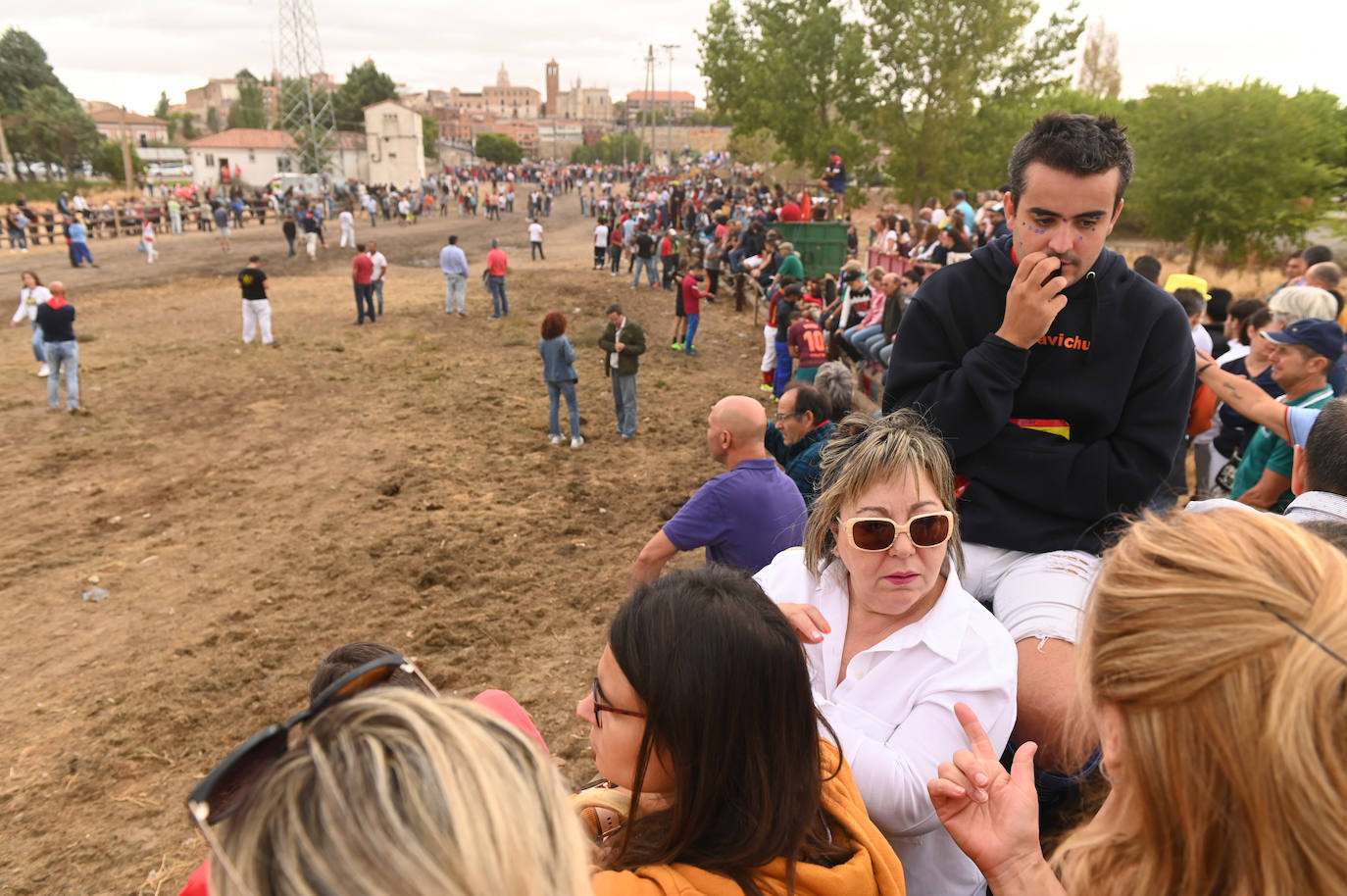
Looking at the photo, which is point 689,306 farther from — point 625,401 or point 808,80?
point 808,80

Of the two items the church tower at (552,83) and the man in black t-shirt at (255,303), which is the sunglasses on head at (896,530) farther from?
the church tower at (552,83)

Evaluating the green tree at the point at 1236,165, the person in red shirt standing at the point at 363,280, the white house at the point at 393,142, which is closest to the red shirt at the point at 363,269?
the person in red shirt standing at the point at 363,280

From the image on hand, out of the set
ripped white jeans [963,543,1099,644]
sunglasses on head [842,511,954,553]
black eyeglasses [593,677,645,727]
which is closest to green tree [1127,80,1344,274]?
ripped white jeans [963,543,1099,644]

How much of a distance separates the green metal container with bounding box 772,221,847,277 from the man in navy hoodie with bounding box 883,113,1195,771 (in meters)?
17.6

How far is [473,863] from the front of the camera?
965mm

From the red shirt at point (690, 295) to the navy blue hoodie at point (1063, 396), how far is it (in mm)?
12737

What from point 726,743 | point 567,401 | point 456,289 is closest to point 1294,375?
point 726,743

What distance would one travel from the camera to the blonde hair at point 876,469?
2326 mm

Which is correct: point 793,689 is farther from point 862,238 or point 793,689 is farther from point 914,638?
point 862,238

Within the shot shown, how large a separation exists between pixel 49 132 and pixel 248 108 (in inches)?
2542

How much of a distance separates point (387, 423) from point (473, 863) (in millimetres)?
11239

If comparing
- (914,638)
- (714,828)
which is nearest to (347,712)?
(714,828)

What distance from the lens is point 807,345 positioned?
10148 millimetres

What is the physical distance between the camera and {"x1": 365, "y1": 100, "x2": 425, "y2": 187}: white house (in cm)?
6850
